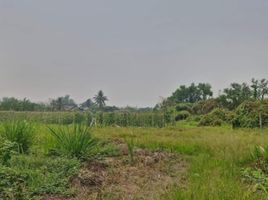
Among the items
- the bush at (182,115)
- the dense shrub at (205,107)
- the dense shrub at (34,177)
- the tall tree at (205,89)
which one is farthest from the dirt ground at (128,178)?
the tall tree at (205,89)

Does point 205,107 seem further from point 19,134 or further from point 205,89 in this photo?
point 19,134

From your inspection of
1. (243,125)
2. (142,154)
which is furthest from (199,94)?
(142,154)

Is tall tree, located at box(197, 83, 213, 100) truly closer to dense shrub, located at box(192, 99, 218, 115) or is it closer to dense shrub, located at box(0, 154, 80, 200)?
dense shrub, located at box(192, 99, 218, 115)

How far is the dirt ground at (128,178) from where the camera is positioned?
4223mm

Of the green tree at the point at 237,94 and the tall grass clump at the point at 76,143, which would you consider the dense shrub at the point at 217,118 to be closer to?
the green tree at the point at 237,94

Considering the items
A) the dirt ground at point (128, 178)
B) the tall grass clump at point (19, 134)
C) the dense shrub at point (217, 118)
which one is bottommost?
the dirt ground at point (128, 178)

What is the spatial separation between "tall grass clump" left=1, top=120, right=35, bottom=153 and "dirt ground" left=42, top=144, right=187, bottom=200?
1.69 metres

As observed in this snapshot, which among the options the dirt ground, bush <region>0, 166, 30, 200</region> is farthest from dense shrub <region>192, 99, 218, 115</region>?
bush <region>0, 166, 30, 200</region>

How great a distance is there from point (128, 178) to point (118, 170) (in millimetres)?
381

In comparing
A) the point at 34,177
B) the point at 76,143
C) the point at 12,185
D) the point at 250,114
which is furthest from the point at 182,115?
the point at 12,185

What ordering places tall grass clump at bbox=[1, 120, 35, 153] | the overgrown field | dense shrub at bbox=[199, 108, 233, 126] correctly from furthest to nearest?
dense shrub at bbox=[199, 108, 233, 126] → tall grass clump at bbox=[1, 120, 35, 153] → the overgrown field

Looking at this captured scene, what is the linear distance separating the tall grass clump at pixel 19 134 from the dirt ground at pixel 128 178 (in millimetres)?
1685

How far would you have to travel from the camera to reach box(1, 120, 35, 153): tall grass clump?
6563 millimetres

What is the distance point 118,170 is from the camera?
534 cm
